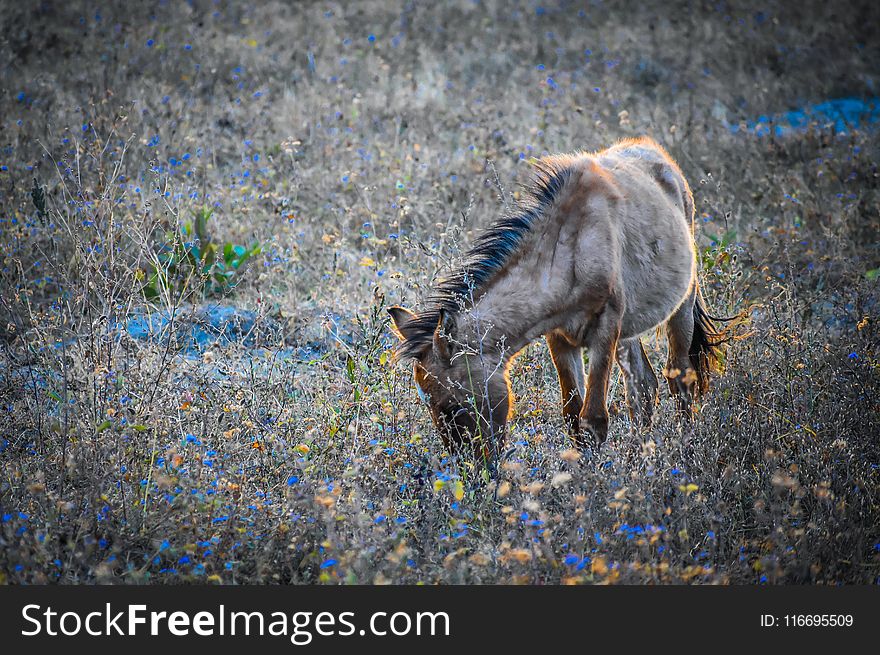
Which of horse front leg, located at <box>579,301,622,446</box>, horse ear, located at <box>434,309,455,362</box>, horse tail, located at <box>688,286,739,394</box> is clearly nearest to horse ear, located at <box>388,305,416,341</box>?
horse ear, located at <box>434,309,455,362</box>

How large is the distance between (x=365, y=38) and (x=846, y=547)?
12.5 meters

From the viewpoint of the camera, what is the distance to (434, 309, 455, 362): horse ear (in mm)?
4504

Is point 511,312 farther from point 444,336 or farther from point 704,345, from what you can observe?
point 704,345

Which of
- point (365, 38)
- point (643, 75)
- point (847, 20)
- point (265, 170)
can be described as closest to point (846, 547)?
point (265, 170)

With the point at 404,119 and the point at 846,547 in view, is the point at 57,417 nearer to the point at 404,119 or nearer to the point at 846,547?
the point at 846,547

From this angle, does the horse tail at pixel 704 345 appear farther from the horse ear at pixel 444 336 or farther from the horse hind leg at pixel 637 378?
the horse ear at pixel 444 336

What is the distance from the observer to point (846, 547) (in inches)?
163

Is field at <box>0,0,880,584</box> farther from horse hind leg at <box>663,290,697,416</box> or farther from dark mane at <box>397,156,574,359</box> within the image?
dark mane at <box>397,156,574,359</box>

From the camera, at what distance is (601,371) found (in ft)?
16.8

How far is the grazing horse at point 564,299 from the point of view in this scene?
181 inches

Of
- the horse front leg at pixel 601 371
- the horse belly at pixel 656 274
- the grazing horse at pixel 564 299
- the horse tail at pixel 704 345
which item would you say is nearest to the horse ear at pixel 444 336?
the grazing horse at pixel 564 299

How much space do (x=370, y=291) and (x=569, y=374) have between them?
2381 millimetres

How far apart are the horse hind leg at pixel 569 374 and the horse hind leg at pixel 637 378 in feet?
1.64

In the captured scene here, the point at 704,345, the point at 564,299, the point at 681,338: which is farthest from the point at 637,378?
the point at 564,299
